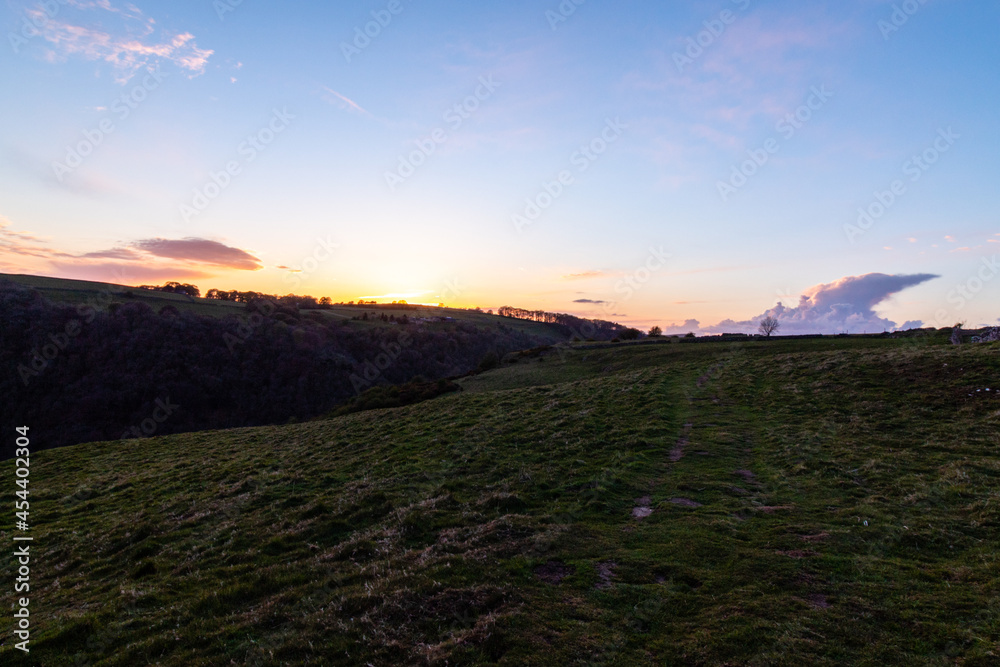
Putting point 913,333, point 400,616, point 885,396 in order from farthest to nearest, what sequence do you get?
point 913,333 < point 885,396 < point 400,616

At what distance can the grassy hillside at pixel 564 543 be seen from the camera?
7.14 m

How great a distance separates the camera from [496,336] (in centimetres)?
15675

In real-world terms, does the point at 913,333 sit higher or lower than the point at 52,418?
higher

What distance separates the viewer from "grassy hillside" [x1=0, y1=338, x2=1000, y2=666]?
7.14 meters

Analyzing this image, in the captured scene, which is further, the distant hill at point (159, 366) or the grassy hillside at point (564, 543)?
the distant hill at point (159, 366)

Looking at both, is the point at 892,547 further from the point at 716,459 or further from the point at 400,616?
the point at 400,616

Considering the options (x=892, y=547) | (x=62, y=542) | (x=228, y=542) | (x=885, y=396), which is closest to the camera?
(x=892, y=547)

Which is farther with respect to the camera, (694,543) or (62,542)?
(62,542)

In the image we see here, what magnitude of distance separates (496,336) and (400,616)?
149 m

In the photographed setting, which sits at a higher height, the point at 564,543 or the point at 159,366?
the point at 564,543

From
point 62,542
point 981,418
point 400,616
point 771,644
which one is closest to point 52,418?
point 62,542

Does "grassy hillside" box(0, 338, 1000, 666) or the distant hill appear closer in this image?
"grassy hillside" box(0, 338, 1000, 666)

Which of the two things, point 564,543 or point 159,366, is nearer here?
point 564,543

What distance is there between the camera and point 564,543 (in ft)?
34.9
